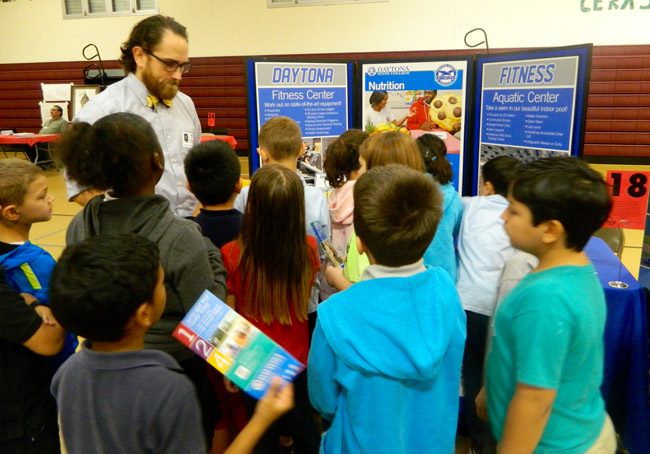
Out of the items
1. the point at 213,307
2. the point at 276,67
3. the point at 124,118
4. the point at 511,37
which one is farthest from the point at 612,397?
the point at 511,37

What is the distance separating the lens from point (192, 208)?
7.23 ft

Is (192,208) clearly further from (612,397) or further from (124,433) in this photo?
(612,397)

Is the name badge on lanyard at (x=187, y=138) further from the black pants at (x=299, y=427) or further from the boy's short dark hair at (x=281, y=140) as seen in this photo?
the black pants at (x=299, y=427)

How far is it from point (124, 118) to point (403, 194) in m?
0.73

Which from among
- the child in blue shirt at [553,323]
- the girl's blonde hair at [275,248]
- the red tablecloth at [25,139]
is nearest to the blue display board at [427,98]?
the girl's blonde hair at [275,248]

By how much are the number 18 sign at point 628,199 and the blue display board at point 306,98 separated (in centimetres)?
212

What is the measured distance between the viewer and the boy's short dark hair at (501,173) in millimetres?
2008

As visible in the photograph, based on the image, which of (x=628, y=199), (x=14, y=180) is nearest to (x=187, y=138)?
(x=14, y=180)

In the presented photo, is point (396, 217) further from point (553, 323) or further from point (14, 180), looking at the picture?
point (14, 180)

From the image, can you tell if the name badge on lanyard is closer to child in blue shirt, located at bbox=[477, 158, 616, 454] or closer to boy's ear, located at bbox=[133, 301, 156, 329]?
boy's ear, located at bbox=[133, 301, 156, 329]

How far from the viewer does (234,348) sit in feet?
3.10

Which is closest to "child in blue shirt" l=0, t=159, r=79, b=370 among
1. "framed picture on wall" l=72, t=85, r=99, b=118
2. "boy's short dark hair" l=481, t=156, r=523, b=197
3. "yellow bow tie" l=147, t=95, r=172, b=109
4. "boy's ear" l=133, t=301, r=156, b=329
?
"boy's ear" l=133, t=301, r=156, b=329

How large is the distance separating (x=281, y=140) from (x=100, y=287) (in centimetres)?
150

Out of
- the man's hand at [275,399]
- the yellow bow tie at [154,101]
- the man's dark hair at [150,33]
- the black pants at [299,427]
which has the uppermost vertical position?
the man's dark hair at [150,33]
